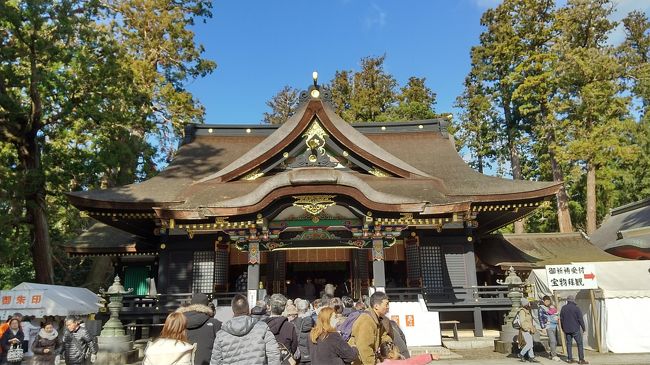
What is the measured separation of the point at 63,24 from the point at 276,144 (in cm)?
835

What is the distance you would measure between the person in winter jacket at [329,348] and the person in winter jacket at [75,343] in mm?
4501

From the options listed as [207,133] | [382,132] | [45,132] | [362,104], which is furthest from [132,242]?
[362,104]

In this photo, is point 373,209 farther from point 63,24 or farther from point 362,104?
point 362,104

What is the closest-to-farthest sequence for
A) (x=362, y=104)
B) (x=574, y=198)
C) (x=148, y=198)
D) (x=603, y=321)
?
1. (x=603, y=321)
2. (x=148, y=198)
3. (x=574, y=198)
4. (x=362, y=104)

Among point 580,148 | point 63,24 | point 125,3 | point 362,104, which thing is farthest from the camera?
point 362,104

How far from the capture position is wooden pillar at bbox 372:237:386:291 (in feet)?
39.9

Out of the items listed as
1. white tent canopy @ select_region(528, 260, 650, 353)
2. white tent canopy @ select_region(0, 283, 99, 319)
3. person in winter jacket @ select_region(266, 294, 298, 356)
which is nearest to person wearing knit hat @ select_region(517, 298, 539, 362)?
white tent canopy @ select_region(528, 260, 650, 353)

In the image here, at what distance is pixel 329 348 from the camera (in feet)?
13.9

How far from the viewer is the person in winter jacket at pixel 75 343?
271 inches

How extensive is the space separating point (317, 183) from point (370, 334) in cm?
789

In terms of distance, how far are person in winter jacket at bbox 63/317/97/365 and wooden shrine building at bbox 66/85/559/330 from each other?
199 inches

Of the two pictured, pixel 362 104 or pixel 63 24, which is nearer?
pixel 63 24

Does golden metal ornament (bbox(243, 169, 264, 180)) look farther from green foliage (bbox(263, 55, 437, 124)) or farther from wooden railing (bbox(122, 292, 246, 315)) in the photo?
green foliage (bbox(263, 55, 437, 124))

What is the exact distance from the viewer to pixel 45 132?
55.2ft
